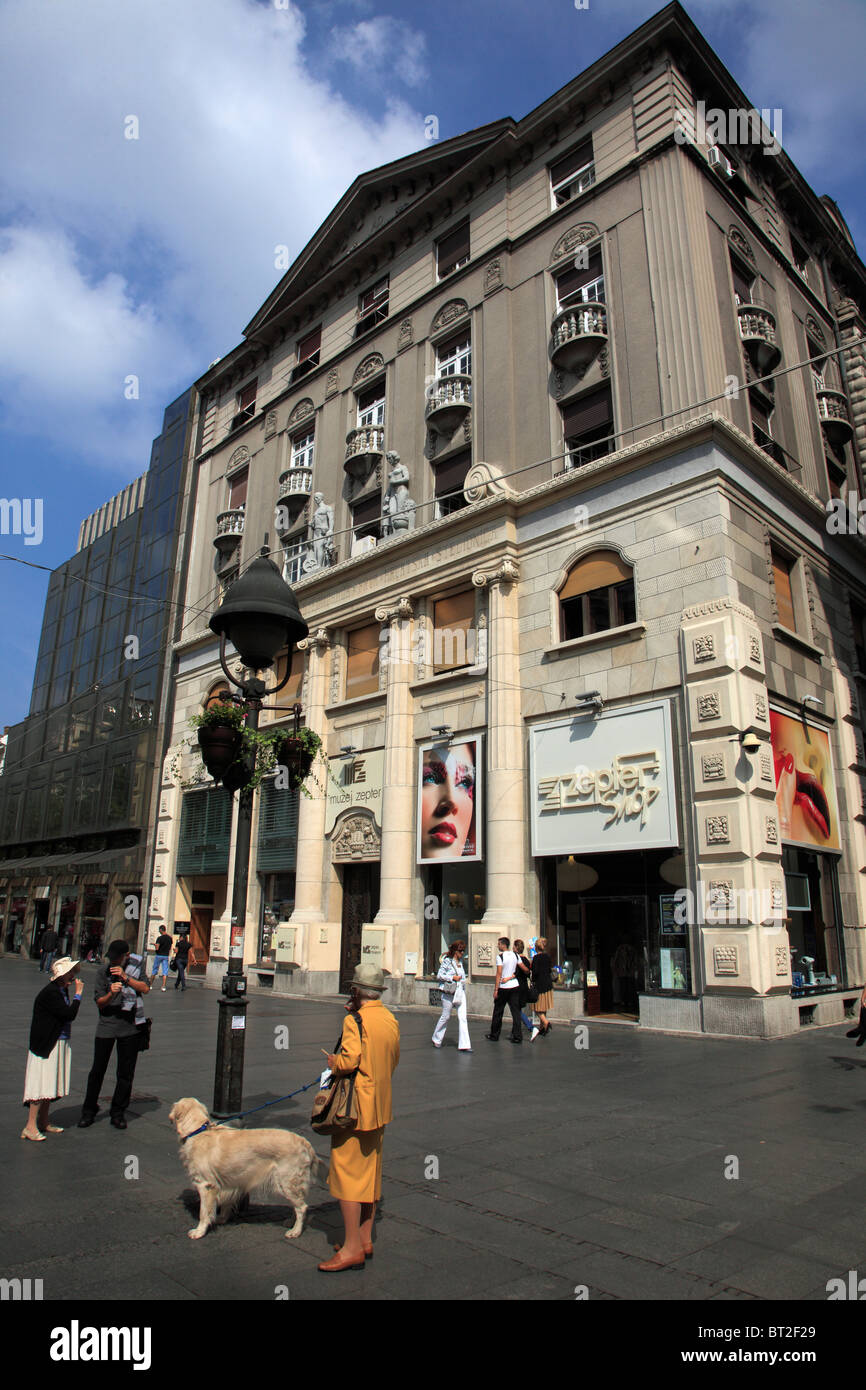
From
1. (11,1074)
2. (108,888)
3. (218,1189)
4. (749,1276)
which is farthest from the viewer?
(108,888)

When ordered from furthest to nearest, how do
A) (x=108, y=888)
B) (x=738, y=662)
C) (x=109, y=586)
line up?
(x=109, y=586) → (x=108, y=888) → (x=738, y=662)

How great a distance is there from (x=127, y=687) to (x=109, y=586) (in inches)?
274

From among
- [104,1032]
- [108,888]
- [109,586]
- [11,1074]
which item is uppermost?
[109,586]

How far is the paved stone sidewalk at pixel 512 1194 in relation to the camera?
4.48 metres

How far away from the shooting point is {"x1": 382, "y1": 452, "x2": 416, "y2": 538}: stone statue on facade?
23312 millimetres

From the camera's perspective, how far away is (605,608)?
727 inches

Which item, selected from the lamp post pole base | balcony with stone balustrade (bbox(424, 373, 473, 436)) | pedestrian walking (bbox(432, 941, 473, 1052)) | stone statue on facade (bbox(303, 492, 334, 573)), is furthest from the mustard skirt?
stone statue on facade (bbox(303, 492, 334, 573))

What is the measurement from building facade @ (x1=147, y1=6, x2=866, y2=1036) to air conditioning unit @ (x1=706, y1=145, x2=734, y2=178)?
32cm

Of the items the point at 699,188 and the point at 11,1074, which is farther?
the point at 699,188

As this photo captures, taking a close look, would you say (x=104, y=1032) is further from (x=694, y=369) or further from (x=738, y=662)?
(x=694, y=369)

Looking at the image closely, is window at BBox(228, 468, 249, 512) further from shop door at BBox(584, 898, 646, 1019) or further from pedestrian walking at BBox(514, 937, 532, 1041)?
pedestrian walking at BBox(514, 937, 532, 1041)

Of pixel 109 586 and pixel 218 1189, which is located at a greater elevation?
pixel 109 586

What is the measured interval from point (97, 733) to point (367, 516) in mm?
21289
